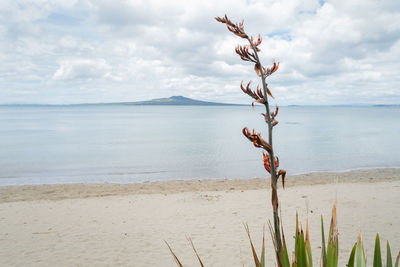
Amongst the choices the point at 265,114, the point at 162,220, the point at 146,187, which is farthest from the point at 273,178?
the point at 146,187

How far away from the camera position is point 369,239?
7.34 metres

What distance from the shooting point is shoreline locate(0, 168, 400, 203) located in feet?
42.4

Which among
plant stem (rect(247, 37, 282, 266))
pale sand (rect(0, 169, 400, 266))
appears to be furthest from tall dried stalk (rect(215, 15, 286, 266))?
pale sand (rect(0, 169, 400, 266))

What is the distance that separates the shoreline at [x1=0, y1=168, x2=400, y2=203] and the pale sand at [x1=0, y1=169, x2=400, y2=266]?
0.05 meters

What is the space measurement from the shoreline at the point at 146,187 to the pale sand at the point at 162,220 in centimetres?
5

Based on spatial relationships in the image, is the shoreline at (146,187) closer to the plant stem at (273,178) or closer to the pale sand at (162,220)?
the pale sand at (162,220)

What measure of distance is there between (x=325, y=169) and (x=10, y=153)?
2591 centimetres

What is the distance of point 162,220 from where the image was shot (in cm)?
910

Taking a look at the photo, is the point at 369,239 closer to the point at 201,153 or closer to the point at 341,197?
the point at 341,197

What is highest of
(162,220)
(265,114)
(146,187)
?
(265,114)

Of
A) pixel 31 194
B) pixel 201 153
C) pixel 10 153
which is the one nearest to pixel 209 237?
pixel 31 194

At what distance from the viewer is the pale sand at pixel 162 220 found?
6.75 metres

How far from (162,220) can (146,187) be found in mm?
5562

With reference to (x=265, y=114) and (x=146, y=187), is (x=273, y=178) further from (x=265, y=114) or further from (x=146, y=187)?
(x=146, y=187)
